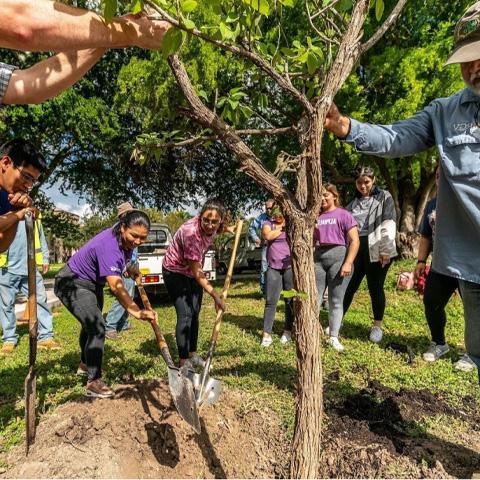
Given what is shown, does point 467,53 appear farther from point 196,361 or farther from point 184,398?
point 196,361

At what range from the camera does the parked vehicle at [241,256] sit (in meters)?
17.7

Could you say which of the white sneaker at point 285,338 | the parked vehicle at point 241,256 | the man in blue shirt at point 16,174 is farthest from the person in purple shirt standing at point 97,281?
the parked vehicle at point 241,256

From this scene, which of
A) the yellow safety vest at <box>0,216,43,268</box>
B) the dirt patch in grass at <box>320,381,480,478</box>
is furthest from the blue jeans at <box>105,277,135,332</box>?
the dirt patch in grass at <box>320,381,480,478</box>

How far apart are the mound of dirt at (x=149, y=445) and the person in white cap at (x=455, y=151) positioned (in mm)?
1442

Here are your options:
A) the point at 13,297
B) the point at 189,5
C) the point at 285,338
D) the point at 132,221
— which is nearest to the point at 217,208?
the point at 132,221

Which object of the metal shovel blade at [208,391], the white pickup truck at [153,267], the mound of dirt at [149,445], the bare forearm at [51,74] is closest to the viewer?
the bare forearm at [51,74]

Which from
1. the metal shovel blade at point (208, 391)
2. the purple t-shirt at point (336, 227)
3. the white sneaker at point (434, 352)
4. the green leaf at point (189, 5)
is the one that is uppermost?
the green leaf at point (189, 5)

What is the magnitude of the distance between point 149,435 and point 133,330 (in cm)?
381

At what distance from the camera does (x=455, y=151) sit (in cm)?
207

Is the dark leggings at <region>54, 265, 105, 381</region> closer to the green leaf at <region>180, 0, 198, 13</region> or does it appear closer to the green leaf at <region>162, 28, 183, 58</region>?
the green leaf at <region>162, 28, 183, 58</region>

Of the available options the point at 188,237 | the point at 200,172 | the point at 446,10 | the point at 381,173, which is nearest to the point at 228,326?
the point at 188,237

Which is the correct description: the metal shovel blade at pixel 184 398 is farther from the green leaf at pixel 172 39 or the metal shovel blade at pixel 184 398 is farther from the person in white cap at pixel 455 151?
the green leaf at pixel 172 39

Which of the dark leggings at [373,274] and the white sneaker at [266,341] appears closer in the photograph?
the white sneaker at [266,341]

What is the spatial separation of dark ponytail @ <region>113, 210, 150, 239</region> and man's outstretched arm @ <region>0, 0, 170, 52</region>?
218cm
